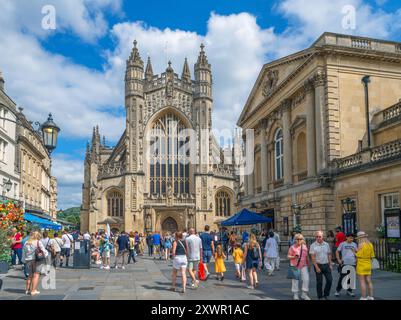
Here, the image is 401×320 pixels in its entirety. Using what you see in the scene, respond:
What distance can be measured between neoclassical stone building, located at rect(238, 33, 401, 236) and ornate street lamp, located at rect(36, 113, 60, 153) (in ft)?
40.2

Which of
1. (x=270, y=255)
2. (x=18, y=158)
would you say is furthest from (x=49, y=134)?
(x=18, y=158)

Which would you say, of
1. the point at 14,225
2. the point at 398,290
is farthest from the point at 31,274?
the point at 398,290

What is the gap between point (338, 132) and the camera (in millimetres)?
21609

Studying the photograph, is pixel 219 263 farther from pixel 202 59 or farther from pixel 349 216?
pixel 202 59

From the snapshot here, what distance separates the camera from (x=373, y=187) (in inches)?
712

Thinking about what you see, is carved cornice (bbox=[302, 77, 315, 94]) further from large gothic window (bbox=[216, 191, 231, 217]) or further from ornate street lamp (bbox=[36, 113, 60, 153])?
large gothic window (bbox=[216, 191, 231, 217])

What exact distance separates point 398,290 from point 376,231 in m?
6.40

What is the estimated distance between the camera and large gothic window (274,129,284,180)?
28.0m

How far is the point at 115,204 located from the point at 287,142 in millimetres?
30519

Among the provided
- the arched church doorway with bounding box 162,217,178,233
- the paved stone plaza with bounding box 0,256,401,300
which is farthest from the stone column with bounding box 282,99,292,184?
the arched church doorway with bounding box 162,217,178,233

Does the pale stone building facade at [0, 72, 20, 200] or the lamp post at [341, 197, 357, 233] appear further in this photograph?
the pale stone building facade at [0, 72, 20, 200]

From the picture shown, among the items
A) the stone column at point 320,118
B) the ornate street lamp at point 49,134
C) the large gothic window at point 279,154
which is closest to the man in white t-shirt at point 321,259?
the ornate street lamp at point 49,134

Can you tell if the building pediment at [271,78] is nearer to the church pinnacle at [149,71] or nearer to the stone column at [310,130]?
the stone column at [310,130]

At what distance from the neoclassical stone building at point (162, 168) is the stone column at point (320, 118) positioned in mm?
29939
